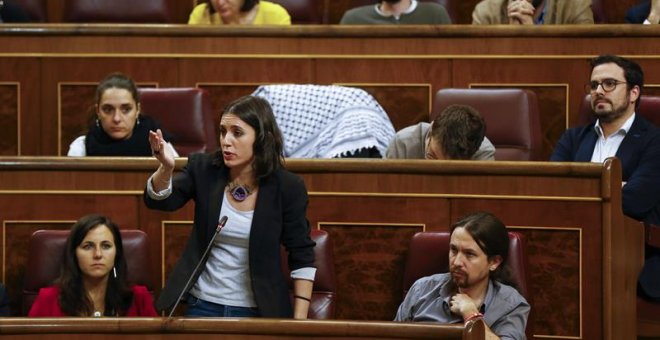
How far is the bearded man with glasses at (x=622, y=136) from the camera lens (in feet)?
6.43

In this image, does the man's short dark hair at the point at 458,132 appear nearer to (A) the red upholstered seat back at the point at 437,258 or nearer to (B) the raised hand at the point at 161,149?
(A) the red upholstered seat back at the point at 437,258

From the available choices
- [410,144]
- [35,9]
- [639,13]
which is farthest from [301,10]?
[410,144]

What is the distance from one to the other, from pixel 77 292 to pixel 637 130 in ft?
2.95

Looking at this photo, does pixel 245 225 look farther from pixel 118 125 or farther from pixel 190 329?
pixel 118 125

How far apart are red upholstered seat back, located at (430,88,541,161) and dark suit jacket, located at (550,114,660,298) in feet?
0.27

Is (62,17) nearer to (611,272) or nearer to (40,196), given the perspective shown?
(40,196)

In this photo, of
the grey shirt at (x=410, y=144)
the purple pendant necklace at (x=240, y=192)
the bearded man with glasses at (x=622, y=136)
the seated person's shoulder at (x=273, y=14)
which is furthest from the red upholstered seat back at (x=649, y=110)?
the purple pendant necklace at (x=240, y=192)

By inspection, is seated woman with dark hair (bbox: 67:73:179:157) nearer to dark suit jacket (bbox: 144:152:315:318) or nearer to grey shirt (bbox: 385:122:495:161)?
grey shirt (bbox: 385:122:495:161)

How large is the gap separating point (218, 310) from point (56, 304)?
0.29m

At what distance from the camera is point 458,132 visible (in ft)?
6.48

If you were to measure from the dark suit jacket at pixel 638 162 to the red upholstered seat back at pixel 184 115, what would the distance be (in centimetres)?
61

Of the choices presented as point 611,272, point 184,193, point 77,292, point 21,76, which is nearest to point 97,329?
point 184,193

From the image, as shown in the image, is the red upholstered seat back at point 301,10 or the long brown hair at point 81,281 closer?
the long brown hair at point 81,281

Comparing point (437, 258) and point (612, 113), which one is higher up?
point (612, 113)
